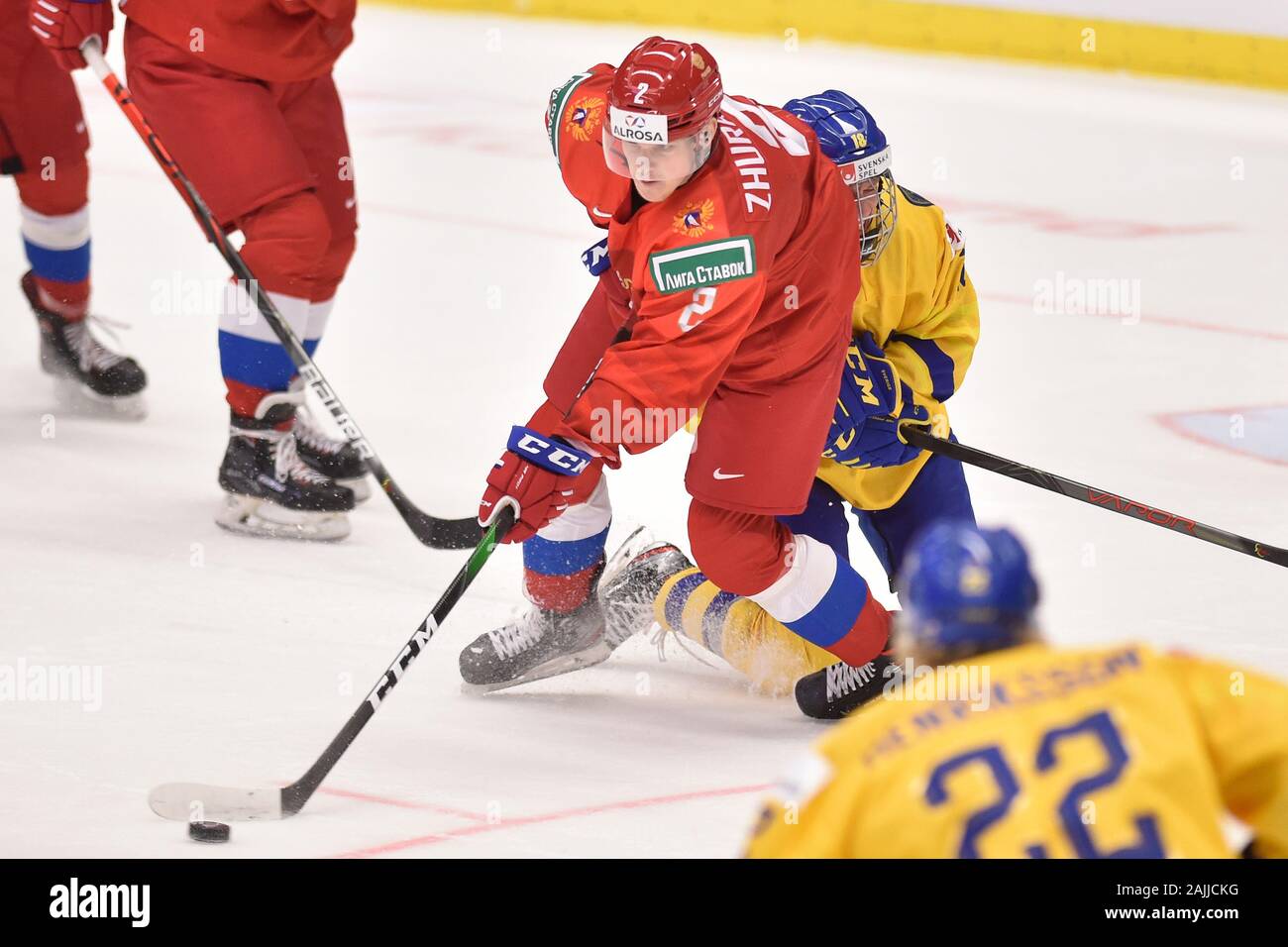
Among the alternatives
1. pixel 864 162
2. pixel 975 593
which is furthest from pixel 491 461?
pixel 975 593

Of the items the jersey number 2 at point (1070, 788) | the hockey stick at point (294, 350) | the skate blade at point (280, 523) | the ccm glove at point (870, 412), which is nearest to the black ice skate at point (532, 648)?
the hockey stick at point (294, 350)

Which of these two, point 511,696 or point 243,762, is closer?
point 243,762

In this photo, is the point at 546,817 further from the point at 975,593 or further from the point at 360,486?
the point at 360,486

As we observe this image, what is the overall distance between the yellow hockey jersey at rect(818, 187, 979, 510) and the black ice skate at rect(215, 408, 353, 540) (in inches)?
42.7

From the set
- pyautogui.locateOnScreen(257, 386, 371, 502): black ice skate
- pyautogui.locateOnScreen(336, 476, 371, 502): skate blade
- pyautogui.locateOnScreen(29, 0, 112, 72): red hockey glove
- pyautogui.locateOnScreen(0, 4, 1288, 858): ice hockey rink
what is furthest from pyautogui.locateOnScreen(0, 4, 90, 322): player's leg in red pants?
pyautogui.locateOnScreen(336, 476, 371, 502): skate blade

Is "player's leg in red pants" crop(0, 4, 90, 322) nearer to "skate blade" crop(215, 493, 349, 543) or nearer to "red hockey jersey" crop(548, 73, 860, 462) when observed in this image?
"skate blade" crop(215, 493, 349, 543)

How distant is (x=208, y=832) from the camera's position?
2305 mm

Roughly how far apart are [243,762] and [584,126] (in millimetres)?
1002

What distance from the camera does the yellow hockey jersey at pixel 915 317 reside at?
2961 millimetres

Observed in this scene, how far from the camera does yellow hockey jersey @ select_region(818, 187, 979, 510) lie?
296cm

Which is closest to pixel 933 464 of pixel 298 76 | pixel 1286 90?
pixel 298 76

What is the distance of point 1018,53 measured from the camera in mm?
8188

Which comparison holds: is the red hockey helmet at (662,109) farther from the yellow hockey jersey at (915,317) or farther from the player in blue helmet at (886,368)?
the yellow hockey jersey at (915,317)
